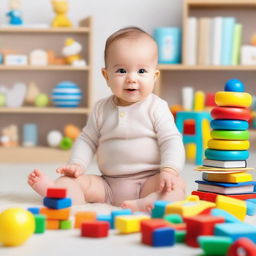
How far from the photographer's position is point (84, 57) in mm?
3156

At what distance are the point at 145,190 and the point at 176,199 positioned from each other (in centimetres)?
12

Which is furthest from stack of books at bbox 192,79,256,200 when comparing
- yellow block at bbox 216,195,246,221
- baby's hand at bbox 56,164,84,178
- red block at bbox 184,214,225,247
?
red block at bbox 184,214,225,247

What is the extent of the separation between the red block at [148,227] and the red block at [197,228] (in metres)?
0.04

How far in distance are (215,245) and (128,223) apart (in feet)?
0.67

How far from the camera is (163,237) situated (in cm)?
93

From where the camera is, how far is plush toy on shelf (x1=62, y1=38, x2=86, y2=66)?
2.98 metres

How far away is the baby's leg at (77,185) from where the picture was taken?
1346 mm

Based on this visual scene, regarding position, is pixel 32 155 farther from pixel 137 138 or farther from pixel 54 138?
pixel 137 138

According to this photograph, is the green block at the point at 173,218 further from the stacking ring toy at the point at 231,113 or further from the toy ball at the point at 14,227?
the stacking ring toy at the point at 231,113

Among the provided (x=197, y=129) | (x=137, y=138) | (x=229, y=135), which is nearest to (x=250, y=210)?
(x=229, y=135)

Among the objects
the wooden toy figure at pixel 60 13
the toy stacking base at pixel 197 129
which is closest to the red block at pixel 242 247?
the toy stacking base at pixel 197 129

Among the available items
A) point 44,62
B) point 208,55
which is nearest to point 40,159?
point 44,62

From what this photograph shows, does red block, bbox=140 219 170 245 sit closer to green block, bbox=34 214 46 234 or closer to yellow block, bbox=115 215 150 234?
yellow block, bbox=115 215 150 234

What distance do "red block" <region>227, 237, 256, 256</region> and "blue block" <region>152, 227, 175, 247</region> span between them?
122 mm
